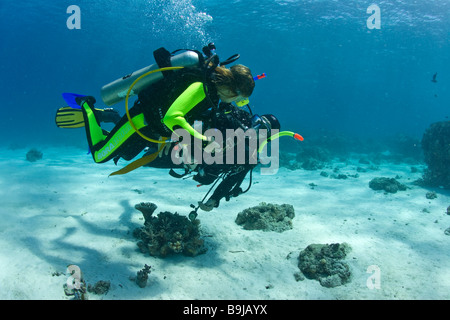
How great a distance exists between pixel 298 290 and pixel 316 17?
36319 mm

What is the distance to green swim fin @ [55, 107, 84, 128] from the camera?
482 cm

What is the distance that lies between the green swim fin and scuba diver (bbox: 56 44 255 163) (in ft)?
3.92

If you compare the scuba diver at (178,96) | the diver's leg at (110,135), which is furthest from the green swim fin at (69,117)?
the scuba diver at (178,96)

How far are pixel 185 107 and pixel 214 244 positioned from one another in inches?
115

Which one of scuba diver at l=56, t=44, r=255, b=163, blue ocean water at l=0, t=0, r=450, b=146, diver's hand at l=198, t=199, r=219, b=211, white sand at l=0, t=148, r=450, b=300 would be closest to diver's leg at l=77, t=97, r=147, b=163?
scuba diver at l=56, t=44, r=255, b=163

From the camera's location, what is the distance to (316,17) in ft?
102

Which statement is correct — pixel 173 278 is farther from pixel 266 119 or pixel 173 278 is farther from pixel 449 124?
pixel 449 124

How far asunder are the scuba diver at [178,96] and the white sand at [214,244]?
1.87 meters

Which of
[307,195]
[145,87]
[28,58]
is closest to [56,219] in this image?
[145,87]

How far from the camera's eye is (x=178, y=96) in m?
3.33

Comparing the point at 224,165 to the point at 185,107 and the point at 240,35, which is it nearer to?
the point at 185,107

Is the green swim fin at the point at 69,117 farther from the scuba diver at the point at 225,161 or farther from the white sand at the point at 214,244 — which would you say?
the white sand at the point at 214,244

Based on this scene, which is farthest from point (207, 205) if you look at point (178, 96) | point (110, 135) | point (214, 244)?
point (110, 135)

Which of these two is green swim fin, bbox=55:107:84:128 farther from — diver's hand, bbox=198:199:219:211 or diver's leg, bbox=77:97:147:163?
diver's hand, bbox=198:199:219:211
